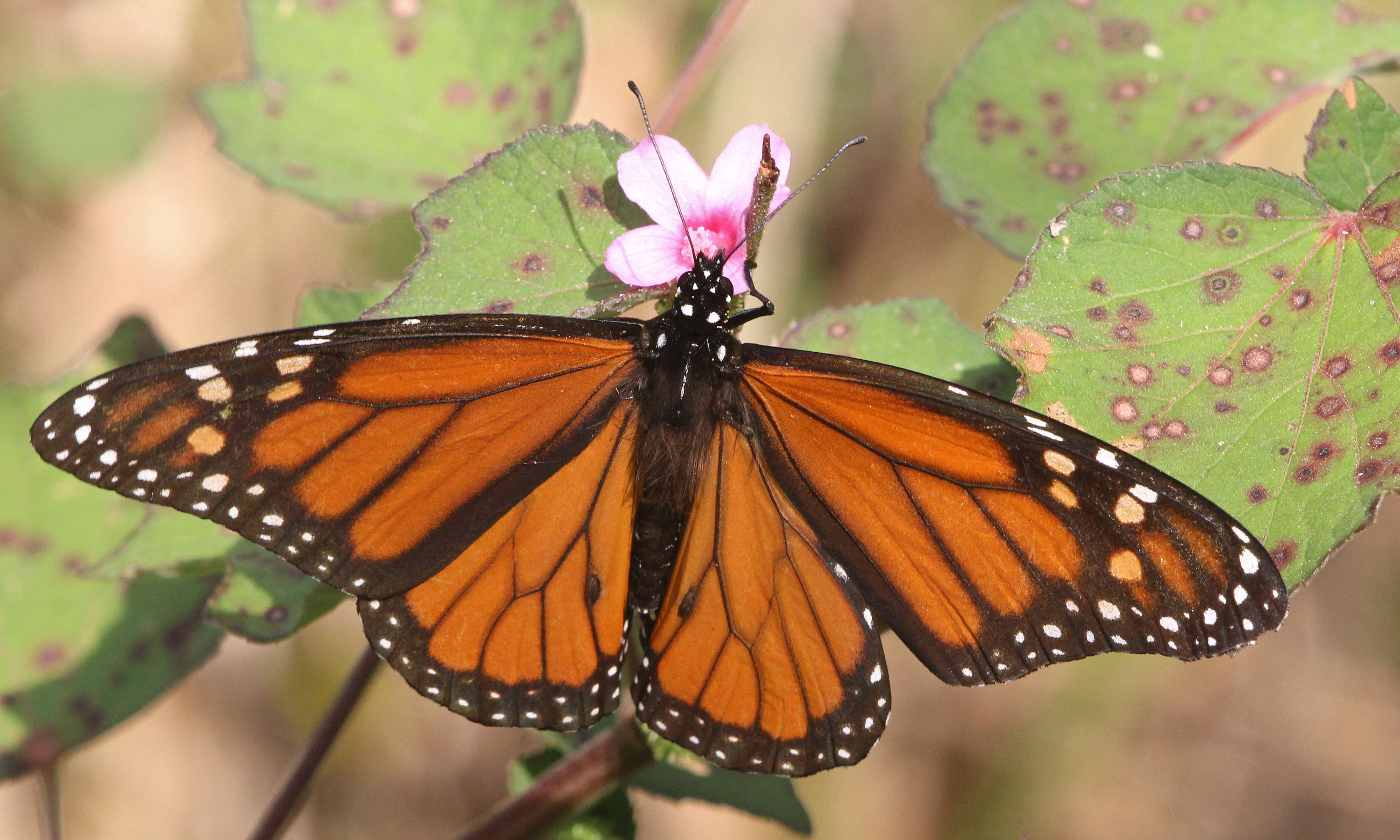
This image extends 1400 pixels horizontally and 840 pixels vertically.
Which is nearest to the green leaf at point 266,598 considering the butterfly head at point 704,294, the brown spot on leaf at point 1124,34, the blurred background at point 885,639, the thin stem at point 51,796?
the butterfly head at point 704,294

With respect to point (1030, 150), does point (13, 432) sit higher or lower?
lower

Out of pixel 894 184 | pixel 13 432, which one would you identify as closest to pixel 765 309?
pixel 13 432

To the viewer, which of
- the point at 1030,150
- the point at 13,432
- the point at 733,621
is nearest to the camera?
the point at 733,621

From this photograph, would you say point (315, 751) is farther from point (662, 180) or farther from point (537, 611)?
point (662, 180)

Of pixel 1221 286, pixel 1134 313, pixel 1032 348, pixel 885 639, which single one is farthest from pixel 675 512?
pixel 885 639

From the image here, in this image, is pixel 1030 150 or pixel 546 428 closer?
pixel 546 428

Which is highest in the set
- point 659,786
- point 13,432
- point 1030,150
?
point 1030,150

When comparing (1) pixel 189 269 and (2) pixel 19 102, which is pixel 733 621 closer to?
(1) pixel 189 269
